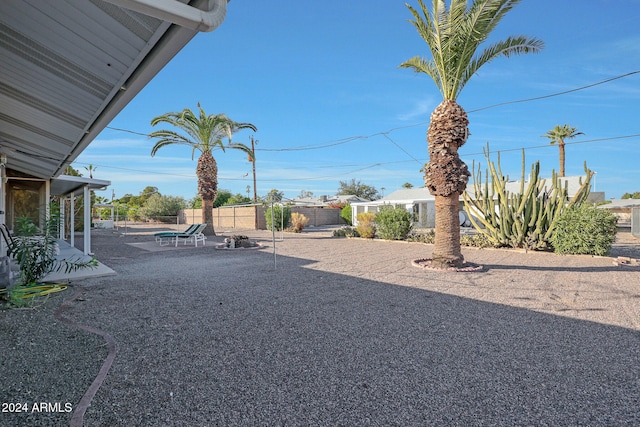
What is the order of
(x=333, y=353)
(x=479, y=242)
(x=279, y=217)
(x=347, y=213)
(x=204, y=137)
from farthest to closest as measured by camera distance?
(x=347, y=213)
(x=279, y=217)
(x=204, y=137)
(x=479, y=242)
(x=333, y=353)

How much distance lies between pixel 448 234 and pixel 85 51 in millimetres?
7899

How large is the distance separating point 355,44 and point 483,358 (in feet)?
50.7

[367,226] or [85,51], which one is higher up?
[85,51]

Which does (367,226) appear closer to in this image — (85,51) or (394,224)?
(394,224)

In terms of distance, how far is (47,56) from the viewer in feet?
12.0

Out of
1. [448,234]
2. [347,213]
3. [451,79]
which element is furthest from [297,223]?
[451,79]

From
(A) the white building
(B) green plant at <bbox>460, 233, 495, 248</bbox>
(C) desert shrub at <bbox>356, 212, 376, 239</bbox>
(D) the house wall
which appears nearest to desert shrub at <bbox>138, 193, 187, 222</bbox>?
(A) the white building

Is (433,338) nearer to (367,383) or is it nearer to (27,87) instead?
(367,383)

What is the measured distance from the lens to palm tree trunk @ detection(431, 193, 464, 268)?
8570 millimetres

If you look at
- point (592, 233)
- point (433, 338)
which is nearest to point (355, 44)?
point (592, 233)

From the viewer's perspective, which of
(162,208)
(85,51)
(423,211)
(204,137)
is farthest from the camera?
(162,208)

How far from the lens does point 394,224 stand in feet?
53.1

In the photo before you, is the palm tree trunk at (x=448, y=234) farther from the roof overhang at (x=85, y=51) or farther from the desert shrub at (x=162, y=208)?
the desert shrub at (x=162, y=208)

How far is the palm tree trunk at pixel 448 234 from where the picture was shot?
28.1ft
